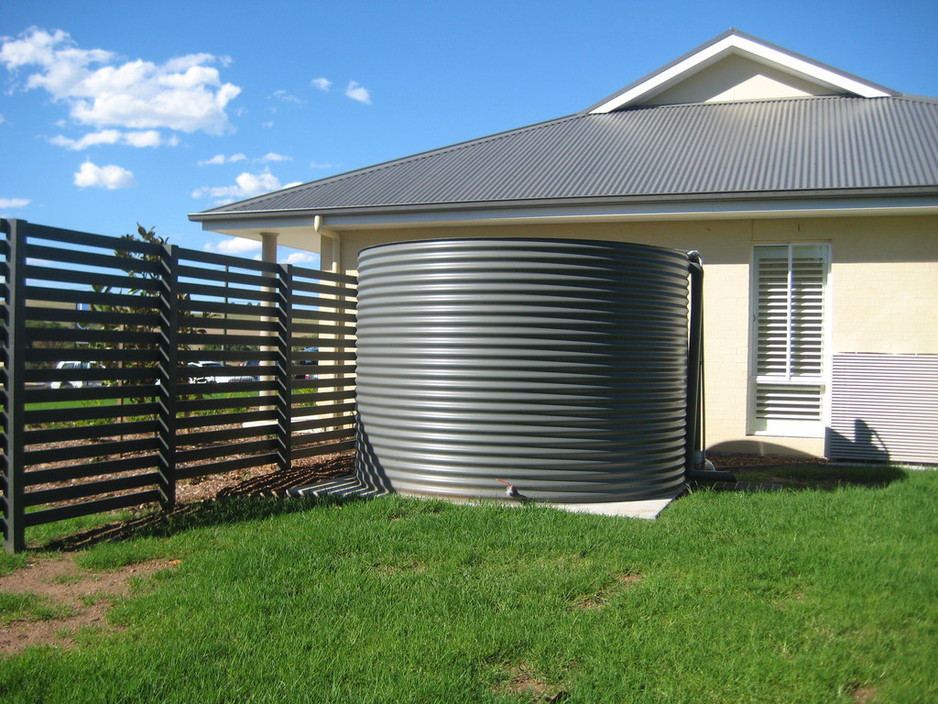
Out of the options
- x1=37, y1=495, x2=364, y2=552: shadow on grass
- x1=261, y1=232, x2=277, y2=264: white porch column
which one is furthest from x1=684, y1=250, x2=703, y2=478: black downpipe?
x1=261, y1=232, x2=277, y2=264: white porch column

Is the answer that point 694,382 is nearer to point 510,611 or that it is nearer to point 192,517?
point 510,611

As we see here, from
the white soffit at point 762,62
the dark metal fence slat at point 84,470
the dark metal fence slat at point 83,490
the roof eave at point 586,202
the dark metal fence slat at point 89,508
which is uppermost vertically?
the white soffit at point 762,62

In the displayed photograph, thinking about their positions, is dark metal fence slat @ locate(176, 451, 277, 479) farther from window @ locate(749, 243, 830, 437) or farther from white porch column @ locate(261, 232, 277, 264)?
window @ locate(749, 243, 830, 437)

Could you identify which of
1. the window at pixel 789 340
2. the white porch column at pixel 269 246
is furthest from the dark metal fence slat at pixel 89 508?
the window at pixel 789 340

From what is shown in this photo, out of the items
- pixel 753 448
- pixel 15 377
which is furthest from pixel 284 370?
pixel 753 448

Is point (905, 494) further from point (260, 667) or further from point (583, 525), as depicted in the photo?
point (260, 667)

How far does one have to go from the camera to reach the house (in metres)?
9.54

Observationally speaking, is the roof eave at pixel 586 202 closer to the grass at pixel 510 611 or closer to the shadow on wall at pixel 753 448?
the shadow on wall at pixel 753 448

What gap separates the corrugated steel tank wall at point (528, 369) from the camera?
6.65m

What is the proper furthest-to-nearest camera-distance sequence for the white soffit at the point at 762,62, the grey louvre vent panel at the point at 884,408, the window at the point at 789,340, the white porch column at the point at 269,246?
the white soffit at the point at 762,62 < the white porch column at the point at 269,246 < the window at the point at 789,340 < the grey louvre vent panel at the point at 884,408

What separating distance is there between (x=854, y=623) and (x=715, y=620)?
71cm

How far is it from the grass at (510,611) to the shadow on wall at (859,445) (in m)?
3.51

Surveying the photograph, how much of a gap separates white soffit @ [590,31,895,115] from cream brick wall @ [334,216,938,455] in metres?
4.62

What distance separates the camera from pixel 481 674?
3469 mm
